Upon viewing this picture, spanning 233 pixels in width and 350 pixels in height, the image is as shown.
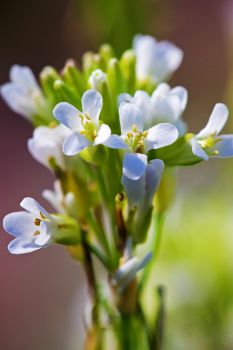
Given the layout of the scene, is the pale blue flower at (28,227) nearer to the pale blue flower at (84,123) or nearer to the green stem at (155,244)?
the pale blue flower at (84,123)

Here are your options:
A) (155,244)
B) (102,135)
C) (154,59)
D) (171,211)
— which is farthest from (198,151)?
(171,211)

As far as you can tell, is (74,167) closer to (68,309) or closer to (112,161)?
(112,161)

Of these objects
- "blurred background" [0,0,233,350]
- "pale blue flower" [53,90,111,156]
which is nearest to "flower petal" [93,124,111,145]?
"pale blue flower" [53,90,111,156]

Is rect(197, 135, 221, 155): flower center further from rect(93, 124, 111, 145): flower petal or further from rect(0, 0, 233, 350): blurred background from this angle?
rect(0, 0, 233, 350): blurred background

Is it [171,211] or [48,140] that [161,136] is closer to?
[48,140]

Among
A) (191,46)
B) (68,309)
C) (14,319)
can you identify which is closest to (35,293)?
(14,319)

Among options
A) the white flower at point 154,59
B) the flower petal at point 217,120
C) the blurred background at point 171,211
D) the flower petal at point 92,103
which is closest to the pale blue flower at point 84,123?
the flower petal at point 92,103
